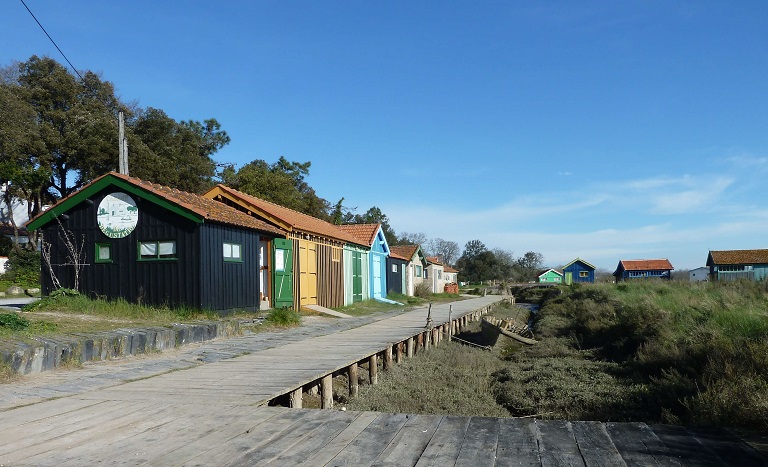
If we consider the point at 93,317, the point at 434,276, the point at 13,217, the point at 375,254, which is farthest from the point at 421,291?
the point at 13,217

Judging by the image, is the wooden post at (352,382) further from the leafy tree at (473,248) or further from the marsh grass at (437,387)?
the leafy tree at (473,248)

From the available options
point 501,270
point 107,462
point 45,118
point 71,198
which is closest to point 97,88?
point 45,118

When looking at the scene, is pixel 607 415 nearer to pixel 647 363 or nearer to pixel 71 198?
pixel 647 363

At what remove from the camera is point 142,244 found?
46.5ft

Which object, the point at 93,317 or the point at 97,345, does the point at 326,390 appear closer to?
the point at 97,345

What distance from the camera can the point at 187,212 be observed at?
44.5ft

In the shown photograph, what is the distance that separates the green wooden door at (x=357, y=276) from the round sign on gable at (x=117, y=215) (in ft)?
37.2

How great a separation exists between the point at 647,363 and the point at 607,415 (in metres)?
3.44

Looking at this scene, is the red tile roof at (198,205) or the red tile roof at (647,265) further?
the red tile roof at (647,265)

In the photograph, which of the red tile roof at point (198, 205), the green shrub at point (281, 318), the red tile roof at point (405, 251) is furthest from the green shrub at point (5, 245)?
the green shrub at point (281, 318)

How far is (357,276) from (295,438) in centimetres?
2044

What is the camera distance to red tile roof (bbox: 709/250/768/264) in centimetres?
5452

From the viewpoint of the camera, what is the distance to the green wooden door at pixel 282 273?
1730 cm

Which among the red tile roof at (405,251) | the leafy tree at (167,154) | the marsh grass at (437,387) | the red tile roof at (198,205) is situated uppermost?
the leafy tree at (167,154)
